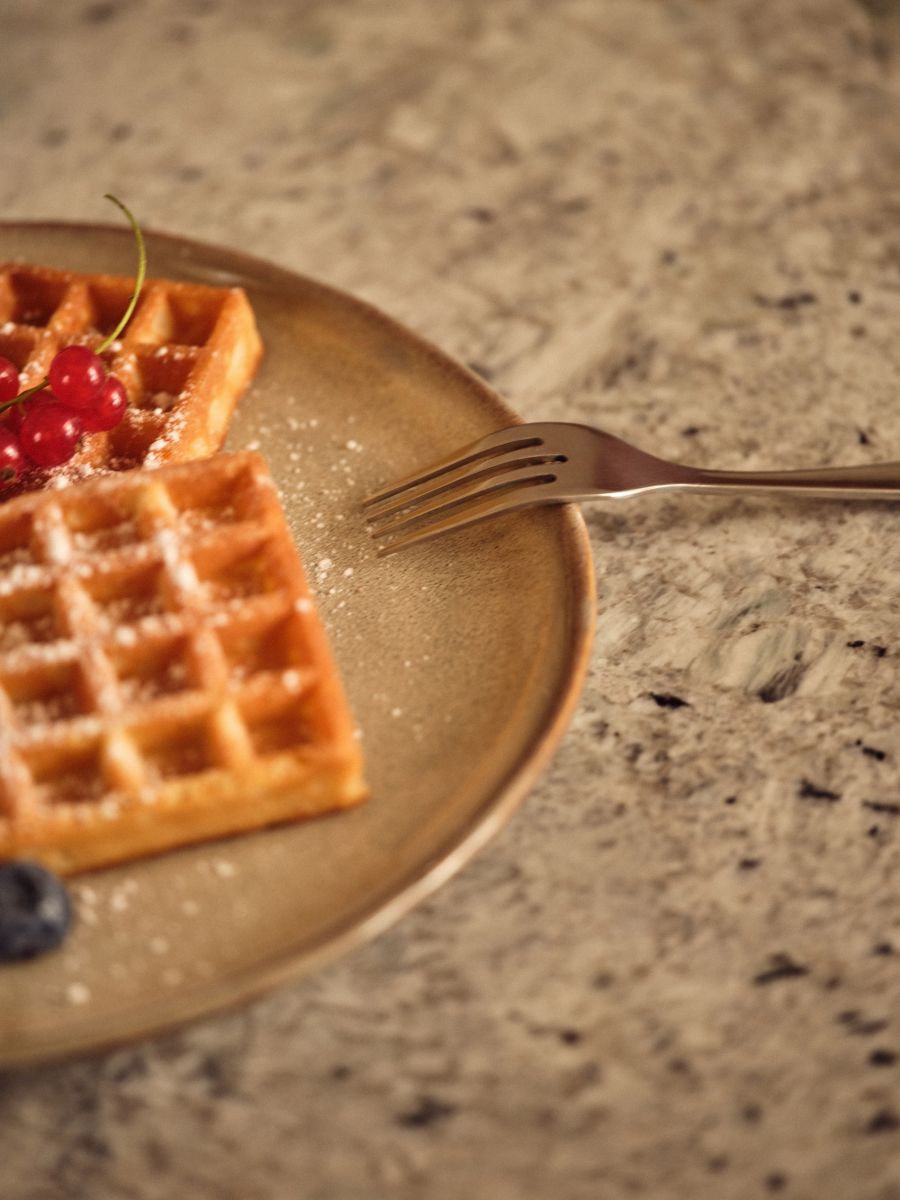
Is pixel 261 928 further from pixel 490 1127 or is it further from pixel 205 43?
pixel 205 43

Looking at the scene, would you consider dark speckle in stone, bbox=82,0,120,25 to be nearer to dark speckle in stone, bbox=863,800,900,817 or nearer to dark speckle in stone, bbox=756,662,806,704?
dark speckle in stone, bbox=756,662,806,704

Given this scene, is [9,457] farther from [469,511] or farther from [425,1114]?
[425,1114]

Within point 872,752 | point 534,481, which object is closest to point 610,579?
point 534,481

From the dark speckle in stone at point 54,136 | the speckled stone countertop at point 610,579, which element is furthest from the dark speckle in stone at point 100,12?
the dark speckle in stone at point 54,136

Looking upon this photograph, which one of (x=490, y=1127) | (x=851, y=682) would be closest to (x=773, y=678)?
(x=851, y=682)

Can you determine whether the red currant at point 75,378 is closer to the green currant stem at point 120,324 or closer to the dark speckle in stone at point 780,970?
the green currant stem at point 120,324
